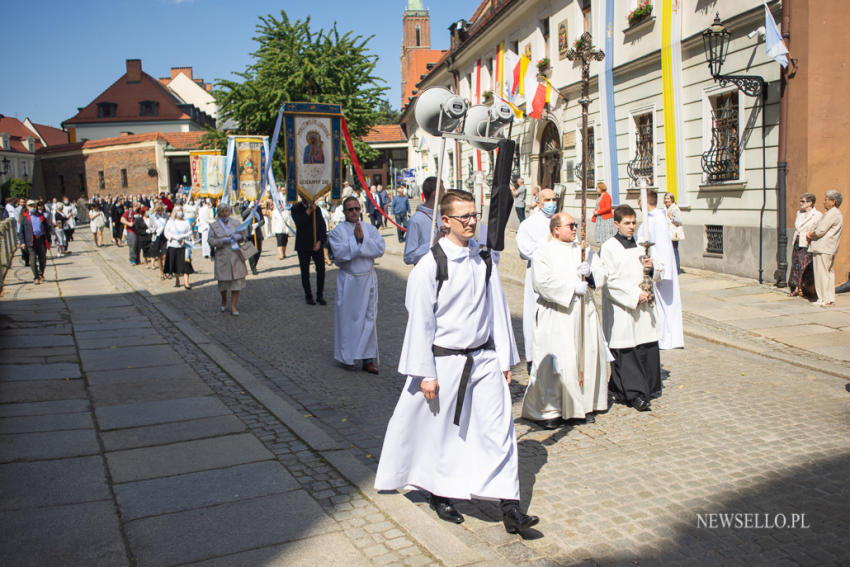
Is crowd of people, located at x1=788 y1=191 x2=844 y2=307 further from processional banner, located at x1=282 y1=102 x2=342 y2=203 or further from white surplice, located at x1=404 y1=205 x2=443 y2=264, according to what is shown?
processional banner, located at x1=282 y1=102 x2=342 y2=203

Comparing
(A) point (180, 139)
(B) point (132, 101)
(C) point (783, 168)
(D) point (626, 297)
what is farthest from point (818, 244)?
(B) point (132, 101)

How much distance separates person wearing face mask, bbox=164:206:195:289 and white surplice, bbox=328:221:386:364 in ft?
25.1

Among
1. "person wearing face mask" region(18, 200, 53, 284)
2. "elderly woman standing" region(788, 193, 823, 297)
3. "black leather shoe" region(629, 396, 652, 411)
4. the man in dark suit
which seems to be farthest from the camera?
"person wearing face mask" region(18, 200, 53, 284)

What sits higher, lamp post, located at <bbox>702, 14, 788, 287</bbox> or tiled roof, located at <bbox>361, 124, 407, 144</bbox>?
tiled roof, located at <bbox>361, 124, 407, 144</bbox>

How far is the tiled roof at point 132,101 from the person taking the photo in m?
76.2

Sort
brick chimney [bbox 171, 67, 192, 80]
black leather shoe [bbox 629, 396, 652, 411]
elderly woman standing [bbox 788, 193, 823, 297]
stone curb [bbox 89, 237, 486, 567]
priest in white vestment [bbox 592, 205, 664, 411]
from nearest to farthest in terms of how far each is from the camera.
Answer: stone curb [bbox 89, 237, 486, 567] < black leather shoe [bbox 629, 396, 652, 411] < priest in white vestment [bbox 592, 205, 664, 411] < elderly woman standing [bbox 788, 193, 823, 297] < brick chimney [bbox 171, 67, 192, 80]

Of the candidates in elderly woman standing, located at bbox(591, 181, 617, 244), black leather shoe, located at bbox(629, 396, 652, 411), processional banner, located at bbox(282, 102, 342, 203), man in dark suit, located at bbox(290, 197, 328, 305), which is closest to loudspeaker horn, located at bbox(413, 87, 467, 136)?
black leather shoe, located at bbox(629, 396, 652, 411)

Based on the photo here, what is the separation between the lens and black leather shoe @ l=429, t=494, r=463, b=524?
421cm

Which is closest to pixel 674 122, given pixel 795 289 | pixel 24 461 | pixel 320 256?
pixel 795 289

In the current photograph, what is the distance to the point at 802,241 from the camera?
36.7 feet

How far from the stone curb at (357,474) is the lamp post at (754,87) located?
366 inches

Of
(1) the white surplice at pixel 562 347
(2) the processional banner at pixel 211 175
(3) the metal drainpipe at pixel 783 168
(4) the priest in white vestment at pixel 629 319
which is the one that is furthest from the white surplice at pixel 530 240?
(2) the processional banner at pixel 211 175

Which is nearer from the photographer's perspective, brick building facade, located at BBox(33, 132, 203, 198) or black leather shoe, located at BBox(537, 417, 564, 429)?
black leather shoe, located at BBox(537, 417, 564, 429)

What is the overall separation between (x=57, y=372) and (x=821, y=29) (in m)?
12.5
